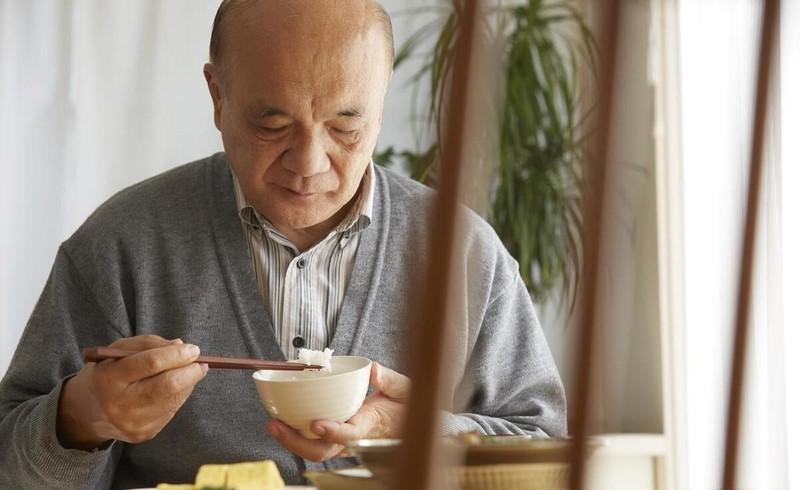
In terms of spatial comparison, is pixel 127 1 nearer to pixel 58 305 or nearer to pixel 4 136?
pixel 4 136

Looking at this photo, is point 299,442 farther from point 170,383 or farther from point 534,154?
point 534,154

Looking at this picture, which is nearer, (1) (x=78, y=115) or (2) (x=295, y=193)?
(2) (x=295, y=193)

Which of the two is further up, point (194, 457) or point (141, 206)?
point (141, 206)

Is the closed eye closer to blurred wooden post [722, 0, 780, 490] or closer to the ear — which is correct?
the ear

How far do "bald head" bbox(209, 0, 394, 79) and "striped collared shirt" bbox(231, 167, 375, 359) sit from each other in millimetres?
240

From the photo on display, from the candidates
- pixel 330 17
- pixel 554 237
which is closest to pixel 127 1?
pixel 554 237

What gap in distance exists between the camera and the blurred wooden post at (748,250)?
59cm

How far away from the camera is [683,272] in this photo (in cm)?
366

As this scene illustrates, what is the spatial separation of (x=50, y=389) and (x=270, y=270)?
0.42m

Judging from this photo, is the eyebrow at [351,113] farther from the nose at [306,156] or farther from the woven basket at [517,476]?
the woven basket at [517,476]

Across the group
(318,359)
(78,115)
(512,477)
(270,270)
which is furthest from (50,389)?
(78,115)

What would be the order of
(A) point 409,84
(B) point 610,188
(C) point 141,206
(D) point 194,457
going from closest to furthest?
(B) point 610,188 < (D) point 194,457 < (C) point 141,206 < (A) point 409,84

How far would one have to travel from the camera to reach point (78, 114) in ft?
12.3

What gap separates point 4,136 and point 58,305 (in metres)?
2.15
